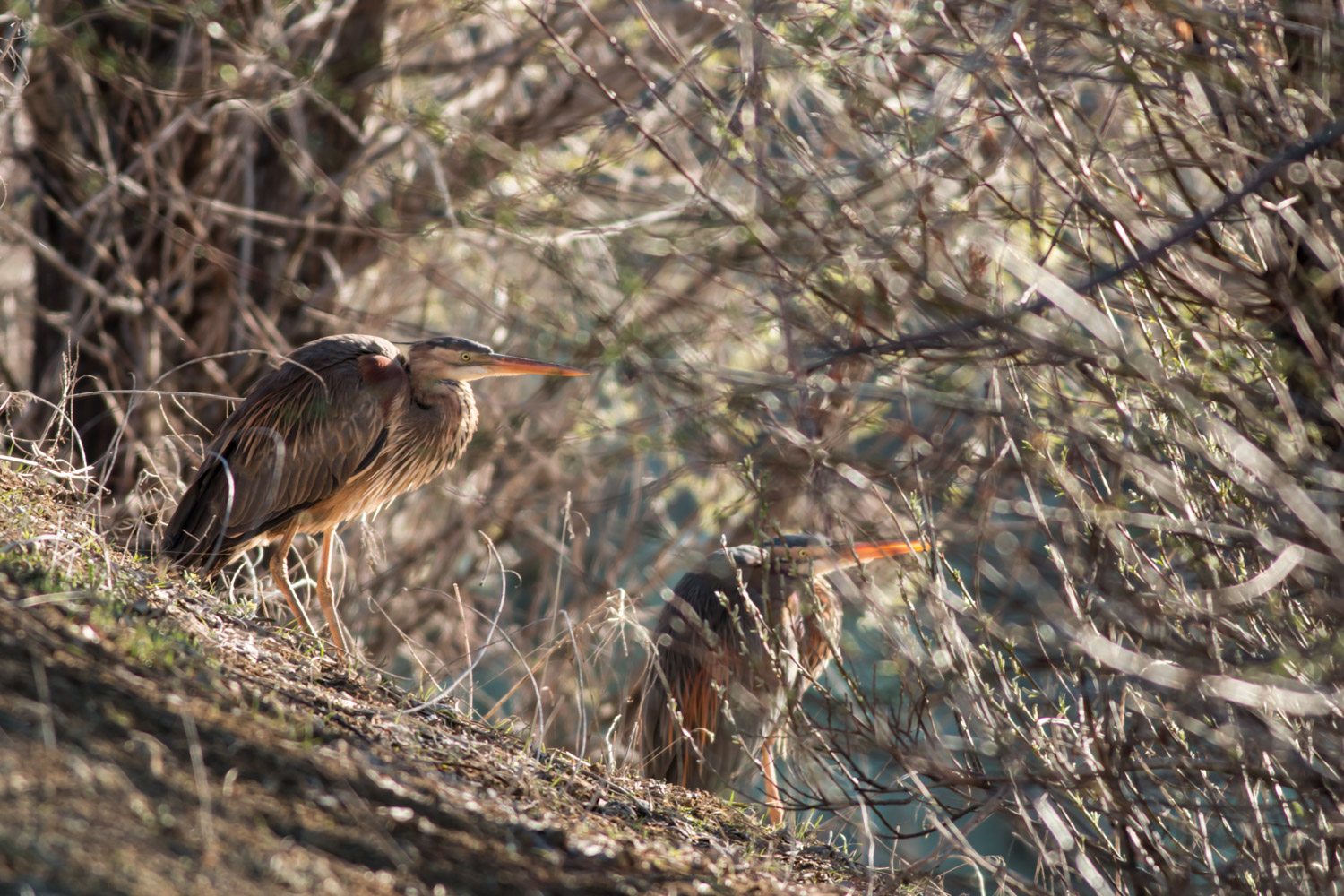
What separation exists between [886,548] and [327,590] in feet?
7.57

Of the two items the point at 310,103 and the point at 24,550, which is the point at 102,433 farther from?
the point at 24,550

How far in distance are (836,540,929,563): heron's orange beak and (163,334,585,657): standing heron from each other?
1.42m

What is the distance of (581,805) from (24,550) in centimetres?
157

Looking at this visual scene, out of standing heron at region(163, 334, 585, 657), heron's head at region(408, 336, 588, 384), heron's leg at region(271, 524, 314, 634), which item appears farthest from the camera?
heron's head at region(408, 336, 588, 384)

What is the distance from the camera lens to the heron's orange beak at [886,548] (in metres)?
3.30

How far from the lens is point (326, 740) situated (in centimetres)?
287

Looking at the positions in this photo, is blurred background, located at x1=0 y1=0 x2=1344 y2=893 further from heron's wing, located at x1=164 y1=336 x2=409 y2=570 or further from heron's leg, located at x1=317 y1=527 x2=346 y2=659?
heron's leg, located at x1=317 y1=527 x2=346 y2=659

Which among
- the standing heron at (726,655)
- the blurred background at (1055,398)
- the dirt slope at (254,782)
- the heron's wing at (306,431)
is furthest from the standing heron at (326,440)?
the dirt slope at (254,782)

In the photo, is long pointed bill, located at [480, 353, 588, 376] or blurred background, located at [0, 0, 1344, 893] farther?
long pointed bill, located at [480, 353, 588, 376]

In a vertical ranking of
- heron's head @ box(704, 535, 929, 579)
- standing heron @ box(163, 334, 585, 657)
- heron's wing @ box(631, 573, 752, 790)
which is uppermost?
standing heron @ box(163, 334, 585, 657)

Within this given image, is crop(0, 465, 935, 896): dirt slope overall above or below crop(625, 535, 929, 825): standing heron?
above

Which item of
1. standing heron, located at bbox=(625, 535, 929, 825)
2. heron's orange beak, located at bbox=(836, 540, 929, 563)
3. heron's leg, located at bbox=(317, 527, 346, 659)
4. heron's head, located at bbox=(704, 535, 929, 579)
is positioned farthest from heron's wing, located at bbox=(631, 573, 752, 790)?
heron's leg, located at bbox=(317, 527, 346, 659)

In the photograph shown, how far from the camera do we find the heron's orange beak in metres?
3.30

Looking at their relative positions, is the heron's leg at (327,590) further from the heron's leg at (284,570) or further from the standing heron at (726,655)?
the standing heron at (726,655)
